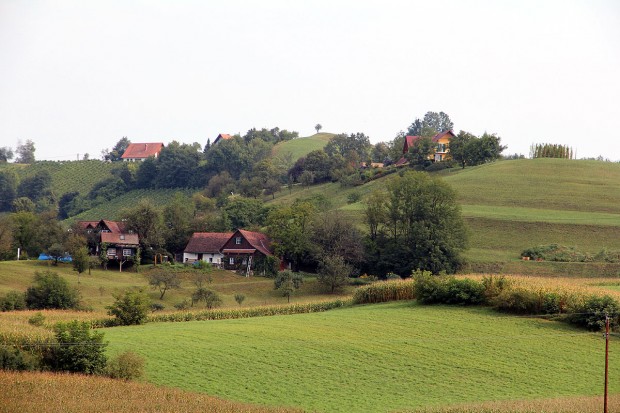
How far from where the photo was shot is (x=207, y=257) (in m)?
86.4

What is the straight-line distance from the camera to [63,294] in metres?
57.7

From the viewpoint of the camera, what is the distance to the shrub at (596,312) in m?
44.6

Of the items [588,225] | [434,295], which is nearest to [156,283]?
[434,295]

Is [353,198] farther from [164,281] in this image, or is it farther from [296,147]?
[296,147]

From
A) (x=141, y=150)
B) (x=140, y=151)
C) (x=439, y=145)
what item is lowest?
(x=439, y=145)

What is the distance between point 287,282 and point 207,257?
18482 millimetres

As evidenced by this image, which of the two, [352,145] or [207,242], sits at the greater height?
[352,145]

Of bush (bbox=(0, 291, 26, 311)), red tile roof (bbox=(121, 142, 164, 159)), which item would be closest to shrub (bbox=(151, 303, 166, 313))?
bush (bbox=(0, 291, 26, 311))

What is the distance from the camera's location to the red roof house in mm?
191625

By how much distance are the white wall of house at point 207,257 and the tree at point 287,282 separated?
42.2 ft

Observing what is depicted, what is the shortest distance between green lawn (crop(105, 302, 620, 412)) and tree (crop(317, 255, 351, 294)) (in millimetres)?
21069

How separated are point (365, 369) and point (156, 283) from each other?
33.4 metres

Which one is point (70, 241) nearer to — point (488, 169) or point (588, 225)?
point (588, 225)

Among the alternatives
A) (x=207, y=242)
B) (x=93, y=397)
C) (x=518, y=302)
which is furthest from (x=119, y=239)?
(x=93, y=397)
